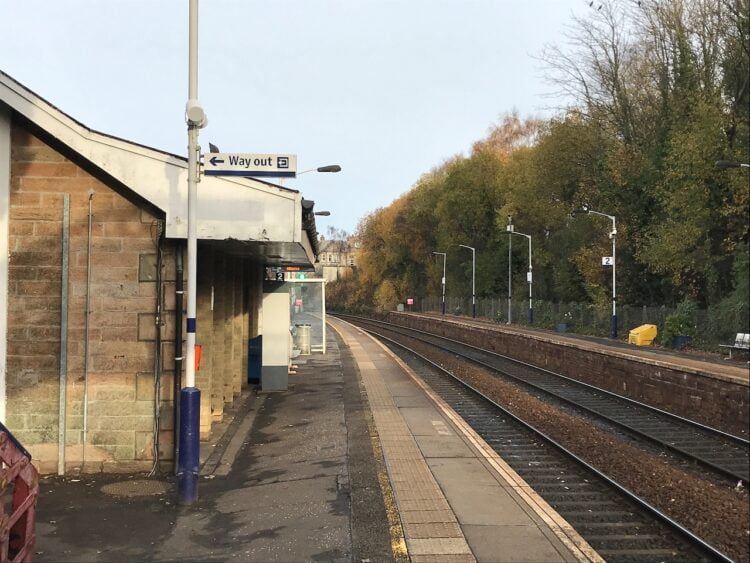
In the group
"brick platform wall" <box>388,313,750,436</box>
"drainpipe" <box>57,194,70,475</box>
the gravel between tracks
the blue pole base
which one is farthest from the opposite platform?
"drainpipe" <box>57,194,70,475</box>

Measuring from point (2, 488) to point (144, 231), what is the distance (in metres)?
4.39

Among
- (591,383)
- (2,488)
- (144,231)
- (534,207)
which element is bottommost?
(591,383)

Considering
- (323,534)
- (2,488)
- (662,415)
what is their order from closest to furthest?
(2,488) → (323,534) → (662,415)

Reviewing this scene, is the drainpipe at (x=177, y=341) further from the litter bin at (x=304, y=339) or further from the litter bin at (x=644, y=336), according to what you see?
the litter bin at (x=644, y=336)

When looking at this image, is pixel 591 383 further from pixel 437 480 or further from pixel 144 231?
pixel 144 231

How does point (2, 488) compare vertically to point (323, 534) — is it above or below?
above

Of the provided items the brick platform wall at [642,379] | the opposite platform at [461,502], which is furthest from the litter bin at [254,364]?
the brick platform wall at [642,379]

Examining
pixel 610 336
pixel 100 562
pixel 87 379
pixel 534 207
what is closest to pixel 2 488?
pixel 100 562

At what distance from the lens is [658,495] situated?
717 cm

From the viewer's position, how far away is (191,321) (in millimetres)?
6734

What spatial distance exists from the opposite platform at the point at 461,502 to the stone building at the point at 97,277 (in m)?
3.25

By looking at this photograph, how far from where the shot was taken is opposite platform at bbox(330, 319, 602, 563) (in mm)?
5094

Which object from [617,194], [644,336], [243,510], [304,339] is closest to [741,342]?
[243,510]

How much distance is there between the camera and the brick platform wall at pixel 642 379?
367 cm
